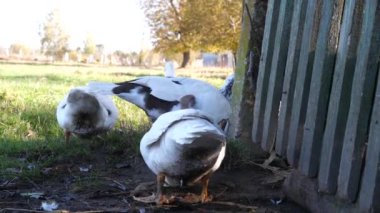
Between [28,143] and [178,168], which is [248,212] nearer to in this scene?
[178,168]

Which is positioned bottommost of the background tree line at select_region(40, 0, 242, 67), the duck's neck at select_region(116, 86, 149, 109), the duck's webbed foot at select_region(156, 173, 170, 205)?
the duck's webbed foot at select_region(156, 173, 170, 205)

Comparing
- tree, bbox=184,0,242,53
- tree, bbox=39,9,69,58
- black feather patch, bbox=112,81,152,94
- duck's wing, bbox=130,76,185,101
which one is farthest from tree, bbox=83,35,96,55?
duck's wing, bbox=130,76,185,101

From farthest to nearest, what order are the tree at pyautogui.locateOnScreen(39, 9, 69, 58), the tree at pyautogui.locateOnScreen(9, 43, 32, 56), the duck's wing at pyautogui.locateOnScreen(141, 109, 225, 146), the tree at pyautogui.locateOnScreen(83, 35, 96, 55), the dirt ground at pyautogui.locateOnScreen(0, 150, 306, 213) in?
the tree at pyautogui.locateOnScreen(83, 35, 96, 55), the tree at pyautogui.locateOnScreen(9, 43, 32, 56), the tree at pyautogui.locateOnScreen(39, 9, 69, 58), the dirt ground at pyautogui.locateOnScreen(0, 150, 306, 213), the duck's wing at pyautogui.locateOnScreen(141, 109, 225, 146)

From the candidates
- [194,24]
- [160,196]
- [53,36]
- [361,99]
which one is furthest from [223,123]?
[53,36]

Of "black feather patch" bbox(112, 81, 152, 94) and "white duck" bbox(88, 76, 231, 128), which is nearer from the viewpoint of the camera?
"white duck" bbox(88, 76, 231, 128)

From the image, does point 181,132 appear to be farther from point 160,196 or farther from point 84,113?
point 84,113

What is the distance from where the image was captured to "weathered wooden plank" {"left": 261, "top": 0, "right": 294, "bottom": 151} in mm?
4164

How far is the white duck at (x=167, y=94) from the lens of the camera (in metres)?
5.23

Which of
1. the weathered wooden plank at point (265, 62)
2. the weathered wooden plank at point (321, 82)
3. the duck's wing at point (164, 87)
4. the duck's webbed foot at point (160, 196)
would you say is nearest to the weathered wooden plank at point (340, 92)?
the weathered wooden plank at point (321, 82)

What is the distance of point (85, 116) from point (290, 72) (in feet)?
11.5

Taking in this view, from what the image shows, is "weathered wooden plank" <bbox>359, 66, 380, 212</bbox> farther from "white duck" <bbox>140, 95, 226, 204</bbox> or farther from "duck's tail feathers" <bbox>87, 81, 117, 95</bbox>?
"duck's tail feathers" <bbox>87, 81, 117, 95</bbox>

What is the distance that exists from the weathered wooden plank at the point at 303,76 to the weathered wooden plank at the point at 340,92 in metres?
0.34

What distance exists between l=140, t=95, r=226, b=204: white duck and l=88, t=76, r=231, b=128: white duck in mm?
1053

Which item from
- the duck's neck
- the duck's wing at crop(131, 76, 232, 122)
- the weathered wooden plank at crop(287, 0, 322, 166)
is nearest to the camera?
the weathered wooden plank at crop(287, 0, 322, 166)
